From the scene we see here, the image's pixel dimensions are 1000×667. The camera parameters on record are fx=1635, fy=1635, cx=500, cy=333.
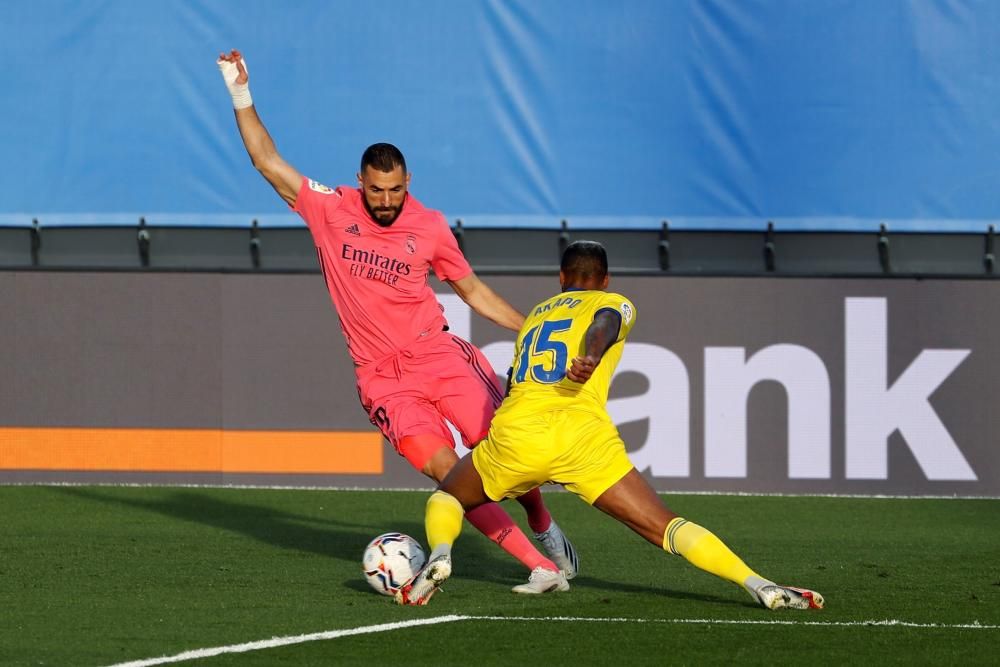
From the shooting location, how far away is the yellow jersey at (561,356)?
7.08 metres

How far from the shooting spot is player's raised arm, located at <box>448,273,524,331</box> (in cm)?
828

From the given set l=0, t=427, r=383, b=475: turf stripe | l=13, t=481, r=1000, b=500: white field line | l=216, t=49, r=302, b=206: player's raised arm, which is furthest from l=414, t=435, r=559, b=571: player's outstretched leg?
l=0, t=427, r=383, b=475: turf stripe

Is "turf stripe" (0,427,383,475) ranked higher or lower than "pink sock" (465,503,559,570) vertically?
higher

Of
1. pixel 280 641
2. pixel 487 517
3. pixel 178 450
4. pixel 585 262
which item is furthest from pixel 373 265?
pixel 178 450

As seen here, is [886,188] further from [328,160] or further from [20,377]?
[20,377]

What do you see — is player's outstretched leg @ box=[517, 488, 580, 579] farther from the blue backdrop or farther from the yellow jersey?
the blue backdrop

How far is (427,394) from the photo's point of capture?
26.7 feet

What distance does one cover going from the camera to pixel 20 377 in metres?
13.6

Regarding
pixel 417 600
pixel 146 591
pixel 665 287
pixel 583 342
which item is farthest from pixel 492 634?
pixel 665 287

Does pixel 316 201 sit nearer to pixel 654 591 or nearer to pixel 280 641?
pixel 654 591

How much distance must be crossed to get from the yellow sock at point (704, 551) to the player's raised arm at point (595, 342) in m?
0.84

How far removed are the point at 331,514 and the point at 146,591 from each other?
402cm

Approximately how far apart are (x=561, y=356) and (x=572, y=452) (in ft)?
1.38

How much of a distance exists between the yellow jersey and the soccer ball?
89cm
